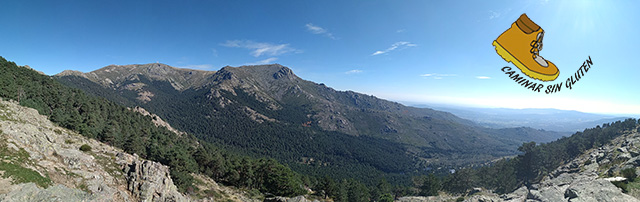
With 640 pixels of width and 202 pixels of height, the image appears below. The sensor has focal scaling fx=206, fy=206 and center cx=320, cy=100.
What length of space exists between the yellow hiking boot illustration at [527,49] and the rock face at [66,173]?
31812 millimetres

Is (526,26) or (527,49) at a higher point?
(526,26)

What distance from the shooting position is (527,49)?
22.1 ft

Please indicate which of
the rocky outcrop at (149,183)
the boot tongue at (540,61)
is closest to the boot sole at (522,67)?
the boot tongue at (540,61)

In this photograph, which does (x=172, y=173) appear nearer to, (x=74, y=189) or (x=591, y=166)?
(x=74, y=189)

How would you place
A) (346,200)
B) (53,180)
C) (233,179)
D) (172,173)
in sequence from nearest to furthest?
1. (53,180)
2. (172,173)
3. (233,179)
4. (346,200)

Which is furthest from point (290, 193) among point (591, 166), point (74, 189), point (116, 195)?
point (591, 166)

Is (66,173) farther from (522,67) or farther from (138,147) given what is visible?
(522,67)

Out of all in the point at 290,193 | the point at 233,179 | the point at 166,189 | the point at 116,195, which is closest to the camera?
the point at 116,195

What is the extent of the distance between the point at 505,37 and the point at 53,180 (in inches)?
1438

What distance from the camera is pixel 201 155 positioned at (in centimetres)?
6750

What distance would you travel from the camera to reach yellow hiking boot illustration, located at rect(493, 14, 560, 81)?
6.64m

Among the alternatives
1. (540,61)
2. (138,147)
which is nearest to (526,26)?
(540,61)

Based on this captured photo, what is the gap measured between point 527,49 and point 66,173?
38.9 meters

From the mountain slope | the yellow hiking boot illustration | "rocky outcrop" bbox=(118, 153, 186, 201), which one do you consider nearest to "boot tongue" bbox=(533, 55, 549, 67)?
the yellow hiking boot illustration
